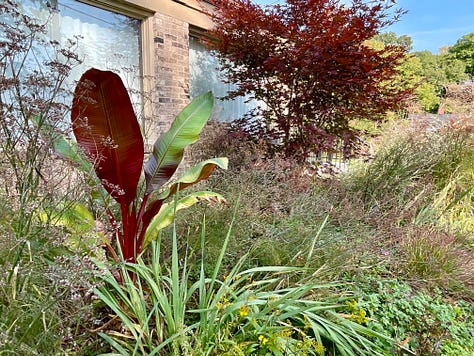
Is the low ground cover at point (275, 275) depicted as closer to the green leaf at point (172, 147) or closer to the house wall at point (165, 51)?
the green leaf at point (172, 147)

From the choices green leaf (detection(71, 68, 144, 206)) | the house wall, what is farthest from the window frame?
green leaf (detection(71, 68, 144, 206))

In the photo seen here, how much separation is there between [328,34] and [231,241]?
3.24 metres

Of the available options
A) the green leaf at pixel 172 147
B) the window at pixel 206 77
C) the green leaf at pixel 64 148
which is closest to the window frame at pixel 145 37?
the window at pixel 206 77

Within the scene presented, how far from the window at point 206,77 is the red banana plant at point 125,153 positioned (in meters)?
3.54

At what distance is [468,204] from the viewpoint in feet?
15.7

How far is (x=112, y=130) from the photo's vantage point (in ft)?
7.88

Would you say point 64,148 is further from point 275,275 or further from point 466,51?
point 466,51

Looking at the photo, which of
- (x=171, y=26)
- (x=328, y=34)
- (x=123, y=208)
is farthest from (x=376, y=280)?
(x=171, y=26)

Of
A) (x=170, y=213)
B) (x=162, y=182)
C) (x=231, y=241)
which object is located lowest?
(x=231, y=241)

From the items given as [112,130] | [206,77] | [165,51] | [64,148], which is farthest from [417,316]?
[206,77]

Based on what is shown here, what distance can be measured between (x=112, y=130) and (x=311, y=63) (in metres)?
3.22

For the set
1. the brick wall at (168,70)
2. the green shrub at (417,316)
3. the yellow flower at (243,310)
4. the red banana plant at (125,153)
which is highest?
the brick wall at (168,70)

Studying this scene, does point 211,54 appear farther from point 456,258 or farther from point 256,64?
point 456,258

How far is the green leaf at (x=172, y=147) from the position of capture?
2662 millimetres
